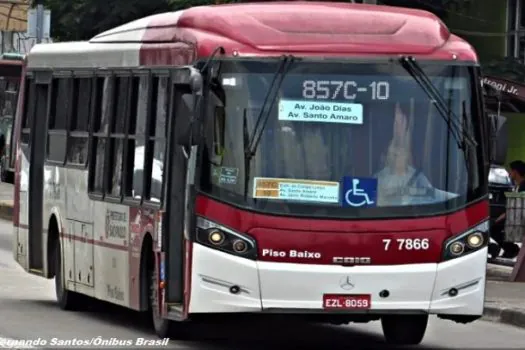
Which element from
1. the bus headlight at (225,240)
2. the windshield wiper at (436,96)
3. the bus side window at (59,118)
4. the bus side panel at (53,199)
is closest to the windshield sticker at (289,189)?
the bus headlight at (225,240)

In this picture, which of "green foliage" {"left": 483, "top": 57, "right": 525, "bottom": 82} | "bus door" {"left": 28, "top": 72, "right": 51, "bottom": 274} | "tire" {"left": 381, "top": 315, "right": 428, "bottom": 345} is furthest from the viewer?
"green foliage" {"left": 483, "top": 57, "right": 525, "bottom": 82}

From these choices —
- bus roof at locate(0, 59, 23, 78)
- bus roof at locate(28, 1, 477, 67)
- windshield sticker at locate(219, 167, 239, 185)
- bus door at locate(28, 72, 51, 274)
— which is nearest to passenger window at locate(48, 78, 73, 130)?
bus door at locate(28, 72, 51, 274)

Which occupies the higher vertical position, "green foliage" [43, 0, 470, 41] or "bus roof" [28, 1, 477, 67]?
"bus roof" [28, 1, 477, 67]

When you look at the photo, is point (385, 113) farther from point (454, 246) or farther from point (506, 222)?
point (506, 222)

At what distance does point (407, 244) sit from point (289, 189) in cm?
93

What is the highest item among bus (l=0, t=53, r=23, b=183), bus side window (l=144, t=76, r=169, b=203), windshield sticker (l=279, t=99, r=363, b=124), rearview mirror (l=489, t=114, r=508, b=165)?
windshield sticker (l=279, t=99, r=363, b=124)

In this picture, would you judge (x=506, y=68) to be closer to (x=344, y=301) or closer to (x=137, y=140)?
(x=137, y=140)

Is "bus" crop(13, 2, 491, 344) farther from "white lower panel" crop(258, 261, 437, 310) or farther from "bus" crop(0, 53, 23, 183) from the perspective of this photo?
"bus" crop(0, 53, 23, 183)

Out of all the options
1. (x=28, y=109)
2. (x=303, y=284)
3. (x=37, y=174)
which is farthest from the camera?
(x=28, y=109)

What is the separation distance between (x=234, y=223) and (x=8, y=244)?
14.8 m

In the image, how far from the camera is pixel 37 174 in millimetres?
17156

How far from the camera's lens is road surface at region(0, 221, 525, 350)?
13742mm

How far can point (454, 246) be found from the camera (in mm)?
12203

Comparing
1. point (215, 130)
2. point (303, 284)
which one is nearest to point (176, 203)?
point (215, 130)
